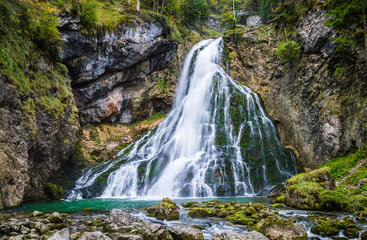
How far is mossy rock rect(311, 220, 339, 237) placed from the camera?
597 cm

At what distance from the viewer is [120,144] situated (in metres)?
21.5

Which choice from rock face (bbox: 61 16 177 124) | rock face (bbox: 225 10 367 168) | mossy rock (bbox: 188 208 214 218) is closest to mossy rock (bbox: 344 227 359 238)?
mossy rock (bbox: 188 208 214 218)

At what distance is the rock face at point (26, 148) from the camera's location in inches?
383

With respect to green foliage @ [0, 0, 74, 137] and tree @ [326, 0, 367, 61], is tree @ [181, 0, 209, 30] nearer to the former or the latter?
green foliage @ [0, 0, 74, 137]

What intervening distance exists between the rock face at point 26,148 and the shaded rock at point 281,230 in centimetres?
991

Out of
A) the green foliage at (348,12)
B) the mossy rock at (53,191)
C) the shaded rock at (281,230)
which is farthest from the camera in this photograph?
the mossy rock at (53,191)

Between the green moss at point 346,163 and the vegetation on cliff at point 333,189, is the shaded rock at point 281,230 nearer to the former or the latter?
the vegetation on cliff at point 333,189

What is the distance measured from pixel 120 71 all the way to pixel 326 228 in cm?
2080

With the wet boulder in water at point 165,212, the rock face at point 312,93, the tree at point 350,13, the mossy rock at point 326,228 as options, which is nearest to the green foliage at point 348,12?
the tree at point 350,13

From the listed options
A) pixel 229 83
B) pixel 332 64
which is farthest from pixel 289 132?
pixel 229 83

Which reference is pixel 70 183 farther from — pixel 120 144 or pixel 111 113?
pixel 111 113

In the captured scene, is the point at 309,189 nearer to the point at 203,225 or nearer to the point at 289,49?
the point at 203,225

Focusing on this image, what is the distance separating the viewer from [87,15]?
18.3 metres

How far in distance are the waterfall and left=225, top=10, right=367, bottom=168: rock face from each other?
55.6 inches
